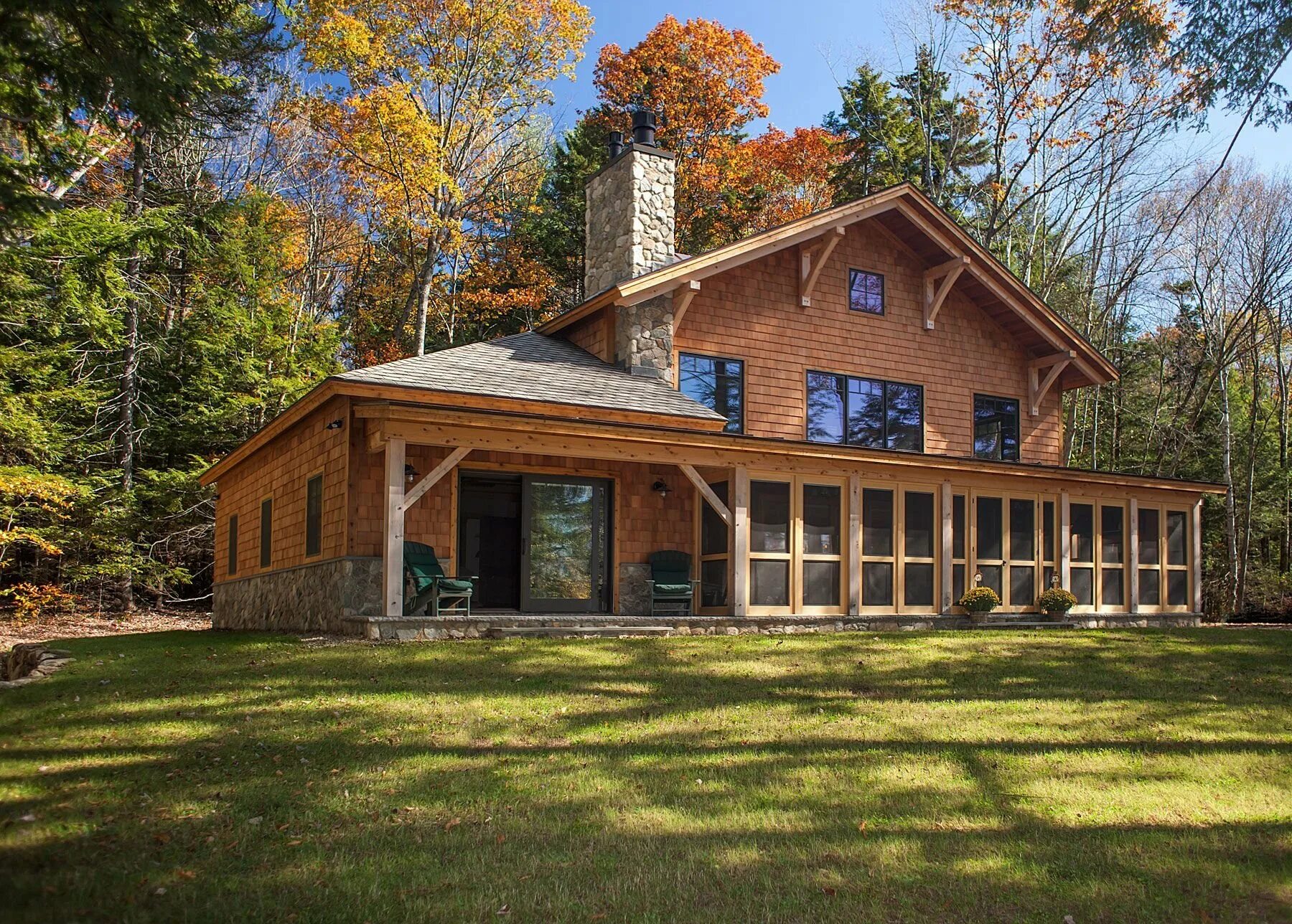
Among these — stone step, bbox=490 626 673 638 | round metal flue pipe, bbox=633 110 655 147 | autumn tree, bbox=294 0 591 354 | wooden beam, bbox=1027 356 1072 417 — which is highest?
autumn tree, bbox=294 0 591 354

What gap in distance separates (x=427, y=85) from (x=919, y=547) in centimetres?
1568

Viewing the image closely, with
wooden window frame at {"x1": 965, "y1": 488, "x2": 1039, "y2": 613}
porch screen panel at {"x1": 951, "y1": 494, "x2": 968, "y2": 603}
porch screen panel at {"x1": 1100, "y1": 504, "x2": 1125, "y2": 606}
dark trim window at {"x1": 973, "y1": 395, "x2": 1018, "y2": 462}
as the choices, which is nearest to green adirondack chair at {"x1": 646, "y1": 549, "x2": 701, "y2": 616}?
porch screen panel at {"x1": 951, "y1": 494, "x2": 968, "y2": 603}

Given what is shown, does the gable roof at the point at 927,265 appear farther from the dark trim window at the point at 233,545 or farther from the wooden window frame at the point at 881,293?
the dark trim window at the point at 233,545

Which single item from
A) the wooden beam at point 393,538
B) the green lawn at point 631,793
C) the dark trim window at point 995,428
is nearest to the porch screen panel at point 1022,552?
the dark trim window at point 995,428

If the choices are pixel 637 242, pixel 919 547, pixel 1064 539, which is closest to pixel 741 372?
pixel 637 242

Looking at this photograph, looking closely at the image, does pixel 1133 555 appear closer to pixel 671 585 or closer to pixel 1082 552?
pixel 1082 552

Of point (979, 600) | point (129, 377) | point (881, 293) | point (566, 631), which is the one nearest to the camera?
point (566, 631)

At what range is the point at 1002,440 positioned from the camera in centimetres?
1750

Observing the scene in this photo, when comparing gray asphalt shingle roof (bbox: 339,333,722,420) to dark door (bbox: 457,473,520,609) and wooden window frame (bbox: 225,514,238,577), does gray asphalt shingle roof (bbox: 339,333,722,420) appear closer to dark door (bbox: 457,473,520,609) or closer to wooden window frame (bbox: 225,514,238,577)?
→ dark door (bbox: 457,473,520,609)

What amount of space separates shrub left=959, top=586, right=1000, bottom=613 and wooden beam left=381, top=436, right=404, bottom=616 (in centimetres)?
784

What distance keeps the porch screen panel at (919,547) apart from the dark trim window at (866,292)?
3602 millimetres

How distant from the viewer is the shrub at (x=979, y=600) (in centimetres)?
1409

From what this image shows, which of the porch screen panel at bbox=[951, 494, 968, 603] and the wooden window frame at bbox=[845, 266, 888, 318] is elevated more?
the wooden window frame at bbox=[845, 266, 888, 318]

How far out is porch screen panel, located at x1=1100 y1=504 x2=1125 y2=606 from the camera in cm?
1582
